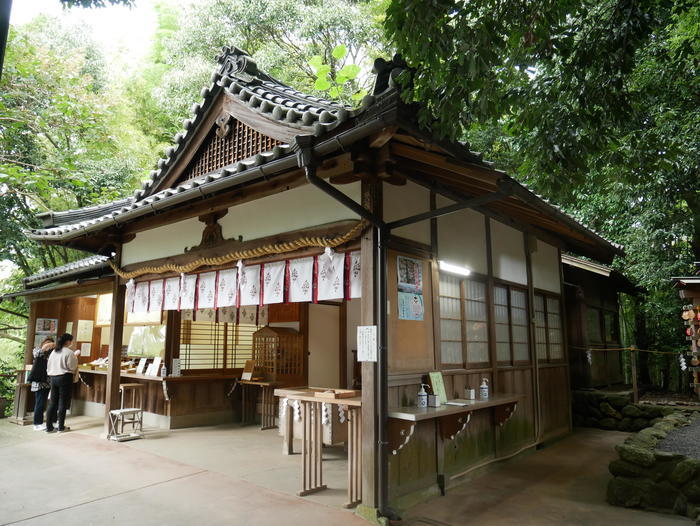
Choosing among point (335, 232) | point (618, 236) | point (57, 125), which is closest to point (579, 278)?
point (618, 236)

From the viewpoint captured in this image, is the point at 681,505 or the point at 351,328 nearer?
the point at 681,505

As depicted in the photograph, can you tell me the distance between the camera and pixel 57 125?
12703mm

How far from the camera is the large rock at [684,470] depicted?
5140 mm

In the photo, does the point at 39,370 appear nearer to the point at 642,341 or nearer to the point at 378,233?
the point at 378,233

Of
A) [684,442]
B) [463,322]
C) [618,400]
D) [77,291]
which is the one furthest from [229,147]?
[618,400]

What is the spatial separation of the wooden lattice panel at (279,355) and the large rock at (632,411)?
679cm

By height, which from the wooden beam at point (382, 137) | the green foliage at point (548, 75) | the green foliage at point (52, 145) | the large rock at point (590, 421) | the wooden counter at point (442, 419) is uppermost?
Result: the green foliage at point (52, 145)

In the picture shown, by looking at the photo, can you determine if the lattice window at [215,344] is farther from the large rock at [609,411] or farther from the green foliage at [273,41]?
the green foliage at [273,41]

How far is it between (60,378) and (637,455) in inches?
390

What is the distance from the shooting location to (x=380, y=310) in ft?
16.7

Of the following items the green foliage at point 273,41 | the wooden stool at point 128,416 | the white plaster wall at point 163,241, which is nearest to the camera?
the white plaster wall at point 163,241

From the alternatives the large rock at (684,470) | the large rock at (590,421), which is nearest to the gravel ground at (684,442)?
the large rock at (684,470)

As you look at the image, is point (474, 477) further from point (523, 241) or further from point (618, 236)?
point (618, 236)

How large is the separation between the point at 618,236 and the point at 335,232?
12.1m
